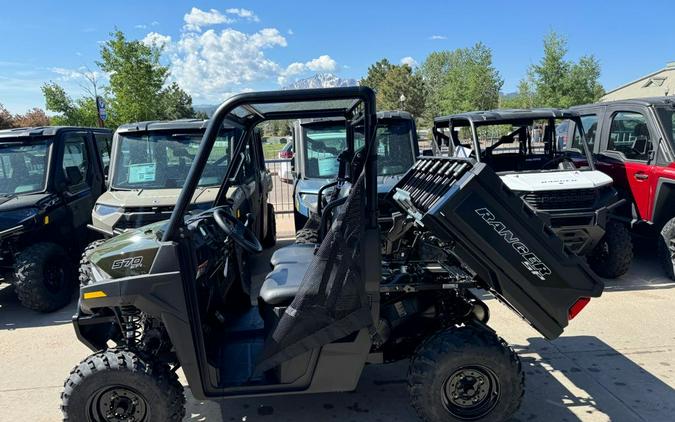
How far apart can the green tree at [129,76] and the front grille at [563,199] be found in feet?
55.7

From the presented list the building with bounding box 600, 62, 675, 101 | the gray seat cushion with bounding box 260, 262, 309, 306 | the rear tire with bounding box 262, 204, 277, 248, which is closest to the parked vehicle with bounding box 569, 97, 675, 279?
the gray seat cushion with bounding box 260, 262, 309, 306

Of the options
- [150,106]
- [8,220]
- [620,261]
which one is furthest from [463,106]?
[8,220]

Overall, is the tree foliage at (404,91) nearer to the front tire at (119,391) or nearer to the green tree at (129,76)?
the green tree at (129,76)

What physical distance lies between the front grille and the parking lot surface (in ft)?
3.59

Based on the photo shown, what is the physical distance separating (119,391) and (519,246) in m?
2.38

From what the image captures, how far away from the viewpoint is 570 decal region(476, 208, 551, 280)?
260 cm

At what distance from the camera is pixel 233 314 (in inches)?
139

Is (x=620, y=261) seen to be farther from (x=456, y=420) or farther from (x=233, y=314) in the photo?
(x=233, y=314)

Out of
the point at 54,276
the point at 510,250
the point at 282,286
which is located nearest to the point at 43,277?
the point at 54,276

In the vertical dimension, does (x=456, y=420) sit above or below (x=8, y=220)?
below

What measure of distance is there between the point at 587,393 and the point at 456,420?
1.22 m

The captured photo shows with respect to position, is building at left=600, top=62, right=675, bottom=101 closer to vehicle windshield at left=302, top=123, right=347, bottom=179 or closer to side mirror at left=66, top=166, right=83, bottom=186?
vehicle windshield at left=302, top=123, right=347, bottom=179

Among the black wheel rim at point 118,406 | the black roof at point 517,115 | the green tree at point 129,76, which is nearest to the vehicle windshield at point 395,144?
the black roof at point 517,115

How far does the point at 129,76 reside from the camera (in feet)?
60.1
